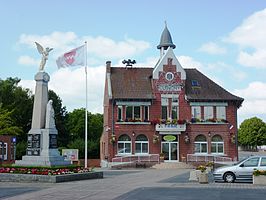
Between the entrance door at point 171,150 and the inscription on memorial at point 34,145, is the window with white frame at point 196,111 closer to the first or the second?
the entrance door at point 171,150

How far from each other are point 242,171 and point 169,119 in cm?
2282

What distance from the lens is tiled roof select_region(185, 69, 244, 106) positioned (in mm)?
47000

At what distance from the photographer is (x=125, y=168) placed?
4438 cm

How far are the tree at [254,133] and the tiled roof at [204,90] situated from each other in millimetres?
53955

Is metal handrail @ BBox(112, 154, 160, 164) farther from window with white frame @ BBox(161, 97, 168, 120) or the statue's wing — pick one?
the statue's wing

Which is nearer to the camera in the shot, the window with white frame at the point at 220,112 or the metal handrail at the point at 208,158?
the metal handrail at the point at 208,158

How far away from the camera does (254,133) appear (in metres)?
100

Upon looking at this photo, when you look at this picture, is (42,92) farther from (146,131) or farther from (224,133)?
(224,133)

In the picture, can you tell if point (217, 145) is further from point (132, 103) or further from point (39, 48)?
point (39, 48)

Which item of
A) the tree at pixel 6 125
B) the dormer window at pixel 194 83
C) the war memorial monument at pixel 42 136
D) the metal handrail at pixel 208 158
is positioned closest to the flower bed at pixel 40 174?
the war memorial monument at pixel 42 136

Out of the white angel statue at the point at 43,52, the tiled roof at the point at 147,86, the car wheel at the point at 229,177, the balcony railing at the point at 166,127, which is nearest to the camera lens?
the car wheel at the point at 229,177

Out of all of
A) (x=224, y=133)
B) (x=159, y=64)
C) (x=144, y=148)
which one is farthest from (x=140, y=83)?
(x=224, y=133)

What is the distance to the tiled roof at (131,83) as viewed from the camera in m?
46.7

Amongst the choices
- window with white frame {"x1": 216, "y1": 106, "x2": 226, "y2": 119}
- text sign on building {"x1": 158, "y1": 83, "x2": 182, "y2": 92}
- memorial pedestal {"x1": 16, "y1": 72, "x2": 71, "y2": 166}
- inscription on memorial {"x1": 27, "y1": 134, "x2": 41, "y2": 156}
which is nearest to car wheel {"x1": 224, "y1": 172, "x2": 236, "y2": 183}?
memorial pedestal {"x1": 16, "y1": 72, "x2": 71, "y2": 166}
